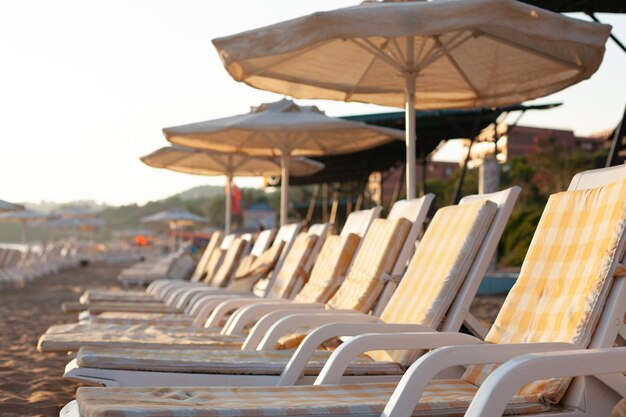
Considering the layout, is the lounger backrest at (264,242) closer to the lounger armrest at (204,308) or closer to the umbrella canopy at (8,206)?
the lounger armrest at (204,308)

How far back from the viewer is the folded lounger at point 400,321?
2.89 m

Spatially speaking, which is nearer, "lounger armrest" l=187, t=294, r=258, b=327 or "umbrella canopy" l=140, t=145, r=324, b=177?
"lounger armrest" l=187, t=294, r=258, b=327

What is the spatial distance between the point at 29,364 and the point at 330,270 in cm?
219

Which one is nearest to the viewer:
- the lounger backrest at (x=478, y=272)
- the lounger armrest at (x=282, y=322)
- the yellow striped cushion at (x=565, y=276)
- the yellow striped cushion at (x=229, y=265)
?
the yellow striped cushion at (x=565, y=276)

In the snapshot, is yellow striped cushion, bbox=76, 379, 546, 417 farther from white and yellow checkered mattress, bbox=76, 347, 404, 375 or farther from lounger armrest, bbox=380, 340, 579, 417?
white and yellow checkered mattress, bbox=76, 347, 404, 375

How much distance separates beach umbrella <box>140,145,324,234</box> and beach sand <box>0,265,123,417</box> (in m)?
2.62

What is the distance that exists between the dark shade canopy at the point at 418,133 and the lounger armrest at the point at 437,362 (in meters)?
11.2

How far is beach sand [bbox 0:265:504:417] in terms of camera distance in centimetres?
417

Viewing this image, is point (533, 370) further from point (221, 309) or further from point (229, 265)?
point (229, 265)

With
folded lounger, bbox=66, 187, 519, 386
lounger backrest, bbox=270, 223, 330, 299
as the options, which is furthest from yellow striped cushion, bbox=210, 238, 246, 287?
→ folded lounger, bbox=66, 187, 519, 386

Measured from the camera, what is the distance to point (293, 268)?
5.87 meters

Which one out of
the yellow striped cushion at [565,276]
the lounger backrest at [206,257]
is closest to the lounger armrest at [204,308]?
the yellow striped cushion at [565,276]

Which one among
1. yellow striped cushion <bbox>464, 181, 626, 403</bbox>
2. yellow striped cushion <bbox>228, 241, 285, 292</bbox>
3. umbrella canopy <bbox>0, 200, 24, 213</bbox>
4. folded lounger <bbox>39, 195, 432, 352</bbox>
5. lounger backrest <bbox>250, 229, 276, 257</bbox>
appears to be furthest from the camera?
umbrella canopy <bbox>0, 200, 24, 213</bbox>

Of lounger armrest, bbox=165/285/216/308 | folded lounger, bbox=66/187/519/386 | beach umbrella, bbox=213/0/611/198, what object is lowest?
lounger armrest, bbox=165/285/216/308
